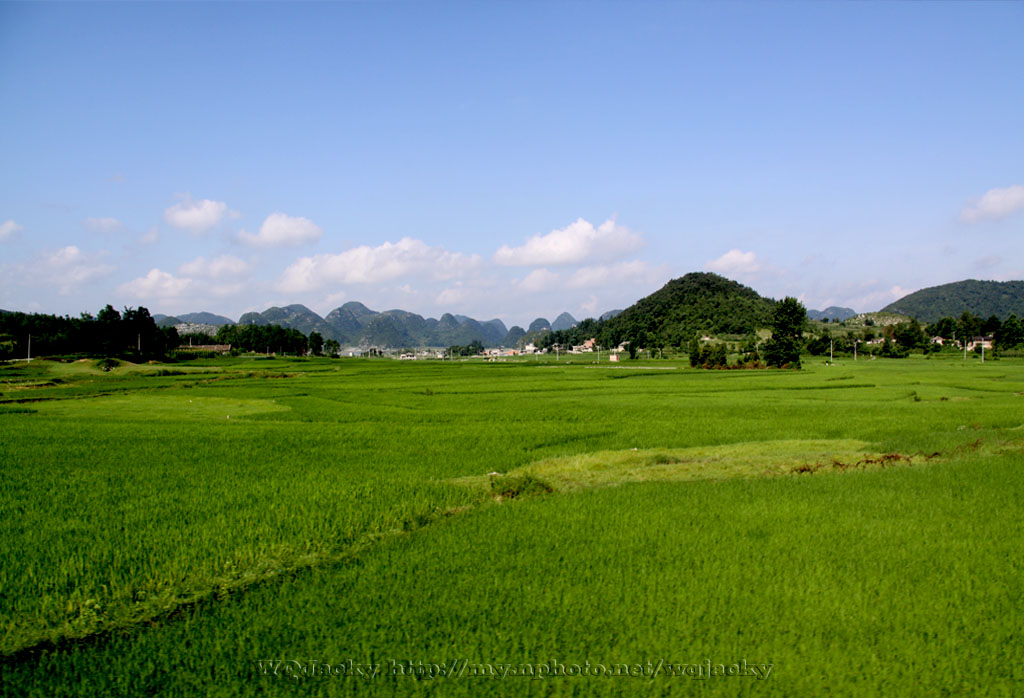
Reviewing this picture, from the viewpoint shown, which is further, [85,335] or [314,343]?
[314,343]

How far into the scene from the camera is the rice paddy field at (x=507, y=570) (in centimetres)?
426

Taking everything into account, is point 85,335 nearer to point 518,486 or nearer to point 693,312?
point 518,486

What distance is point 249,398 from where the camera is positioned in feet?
93.4

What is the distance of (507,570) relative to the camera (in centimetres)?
606

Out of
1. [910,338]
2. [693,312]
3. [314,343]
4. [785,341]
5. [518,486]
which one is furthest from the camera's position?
[693,312]

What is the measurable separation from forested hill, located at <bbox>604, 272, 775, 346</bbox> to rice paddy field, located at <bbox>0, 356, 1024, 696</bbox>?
106 metres

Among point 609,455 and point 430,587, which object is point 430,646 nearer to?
point 430,587

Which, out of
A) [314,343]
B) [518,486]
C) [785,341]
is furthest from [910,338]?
[314,343]

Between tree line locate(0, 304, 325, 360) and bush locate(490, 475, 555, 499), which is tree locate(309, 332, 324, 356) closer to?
tree line locate(0, 304, 325, 360)

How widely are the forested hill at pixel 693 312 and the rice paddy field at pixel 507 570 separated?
4186 inches

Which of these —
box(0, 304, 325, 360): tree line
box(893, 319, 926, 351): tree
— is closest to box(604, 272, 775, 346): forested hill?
box(893, 319, 926, 351): tree

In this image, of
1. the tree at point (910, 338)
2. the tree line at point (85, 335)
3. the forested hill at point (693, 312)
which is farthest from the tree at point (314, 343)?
the tree at point (910, 338)

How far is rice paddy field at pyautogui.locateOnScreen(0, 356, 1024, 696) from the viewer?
426 centimetres

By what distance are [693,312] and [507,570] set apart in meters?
137
